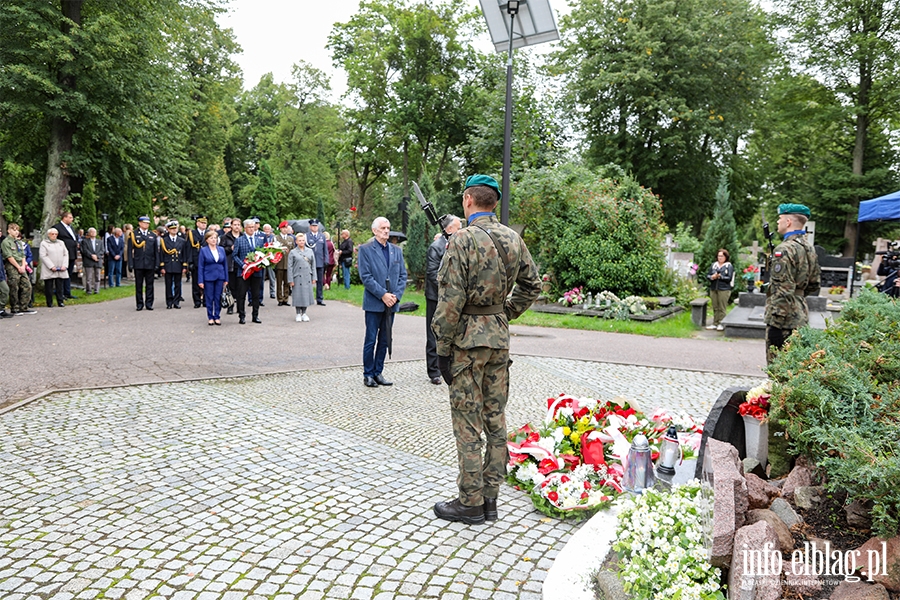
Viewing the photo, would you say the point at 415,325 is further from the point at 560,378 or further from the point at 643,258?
the point at 643,258

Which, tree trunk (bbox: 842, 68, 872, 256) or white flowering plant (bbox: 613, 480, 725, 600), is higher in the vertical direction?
tree trunk (bbox: 842, 68, 872, 256)

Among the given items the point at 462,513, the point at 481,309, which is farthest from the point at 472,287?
the point at 462,513

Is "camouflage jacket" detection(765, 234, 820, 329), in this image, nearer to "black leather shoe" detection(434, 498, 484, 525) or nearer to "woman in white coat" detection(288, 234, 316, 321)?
"black leather shoe" detection(434, 498, 484, 525)

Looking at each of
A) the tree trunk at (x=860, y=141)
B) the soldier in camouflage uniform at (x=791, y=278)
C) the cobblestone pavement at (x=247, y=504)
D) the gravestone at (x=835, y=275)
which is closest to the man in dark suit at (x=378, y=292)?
the cobblestone pavement at (x=247, y=504)

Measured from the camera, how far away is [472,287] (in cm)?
418

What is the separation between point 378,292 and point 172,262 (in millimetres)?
9789

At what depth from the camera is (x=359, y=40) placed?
39594mm

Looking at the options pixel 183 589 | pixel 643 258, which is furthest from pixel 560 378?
pixel 643 258

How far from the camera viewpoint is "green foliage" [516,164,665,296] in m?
17.8

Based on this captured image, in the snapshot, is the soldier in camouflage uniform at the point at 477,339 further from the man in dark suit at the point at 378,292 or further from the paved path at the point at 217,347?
the paved path at the point at 217,347

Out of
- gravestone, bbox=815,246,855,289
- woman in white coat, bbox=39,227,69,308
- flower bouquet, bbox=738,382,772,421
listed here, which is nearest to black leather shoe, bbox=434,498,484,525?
flower bouquet, bbox=738,382,772,421

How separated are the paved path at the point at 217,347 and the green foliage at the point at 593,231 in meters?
4.03

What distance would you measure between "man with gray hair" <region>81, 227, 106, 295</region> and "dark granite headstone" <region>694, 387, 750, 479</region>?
18.3 metres

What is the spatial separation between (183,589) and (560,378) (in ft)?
20.7
